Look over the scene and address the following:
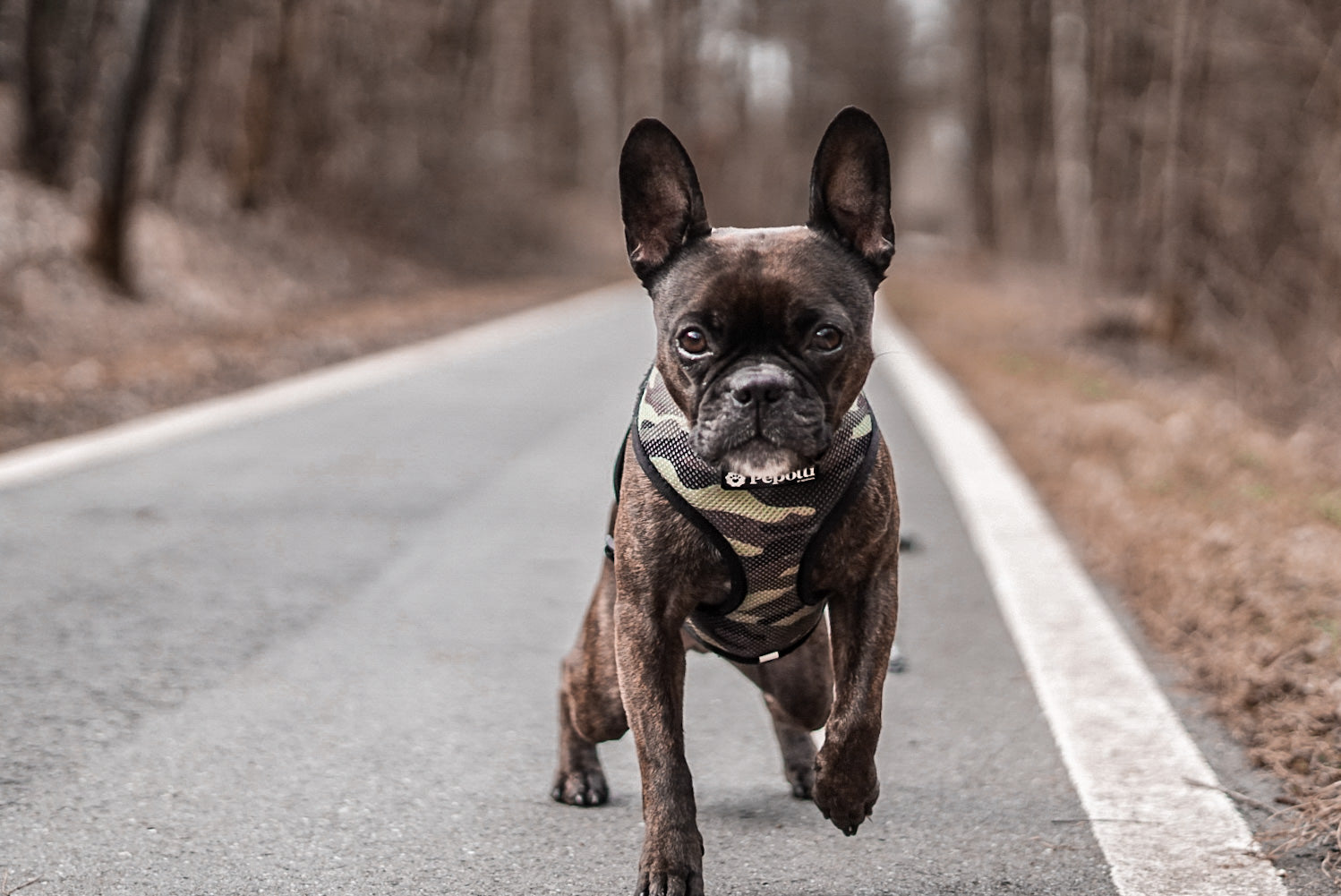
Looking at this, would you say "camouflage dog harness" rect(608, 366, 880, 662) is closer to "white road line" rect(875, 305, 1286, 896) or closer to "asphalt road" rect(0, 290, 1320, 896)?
"asphalt road" rect(0, 290, 1320, 896)

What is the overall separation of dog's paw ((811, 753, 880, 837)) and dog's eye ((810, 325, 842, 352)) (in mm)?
818

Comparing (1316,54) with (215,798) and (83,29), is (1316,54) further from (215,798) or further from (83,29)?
(83,29)

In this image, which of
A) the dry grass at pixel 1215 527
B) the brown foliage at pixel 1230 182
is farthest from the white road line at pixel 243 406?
the brown foliage at pixel 1230 182

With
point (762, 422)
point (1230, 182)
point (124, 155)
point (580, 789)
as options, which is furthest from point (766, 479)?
point (1230, 182)

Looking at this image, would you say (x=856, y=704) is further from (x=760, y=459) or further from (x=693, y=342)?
(x=693, y=342)

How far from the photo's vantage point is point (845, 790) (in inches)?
119

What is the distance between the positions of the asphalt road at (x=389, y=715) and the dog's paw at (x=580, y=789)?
0.11ft

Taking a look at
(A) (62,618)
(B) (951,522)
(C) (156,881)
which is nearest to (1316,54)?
(B) (951,522)

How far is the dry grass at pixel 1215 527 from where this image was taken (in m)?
4.04

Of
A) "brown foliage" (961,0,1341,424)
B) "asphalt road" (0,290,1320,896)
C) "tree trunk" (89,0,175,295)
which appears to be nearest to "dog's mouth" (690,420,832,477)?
"asphalt road" (0,290,1320,896)

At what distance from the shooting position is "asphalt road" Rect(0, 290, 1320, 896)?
326 centimetres

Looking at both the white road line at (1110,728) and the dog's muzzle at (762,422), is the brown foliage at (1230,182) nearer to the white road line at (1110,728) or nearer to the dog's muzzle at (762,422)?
the white road line at (1110,728)

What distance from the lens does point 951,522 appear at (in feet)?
23.8

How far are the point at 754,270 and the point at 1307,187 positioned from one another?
1475 cm
